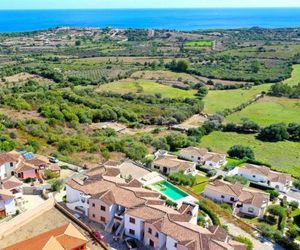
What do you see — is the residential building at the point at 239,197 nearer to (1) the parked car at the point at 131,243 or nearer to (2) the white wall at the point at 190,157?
(2) the white wall at the point at 190,157

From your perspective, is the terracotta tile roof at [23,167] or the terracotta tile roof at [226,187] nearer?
the terracotta tile roof at [23,167]

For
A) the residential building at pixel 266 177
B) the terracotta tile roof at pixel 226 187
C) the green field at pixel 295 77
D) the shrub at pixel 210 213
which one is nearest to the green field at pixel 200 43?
the green field at pixel 295 77

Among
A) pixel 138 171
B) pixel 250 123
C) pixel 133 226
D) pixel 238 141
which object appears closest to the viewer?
pixel 133 226

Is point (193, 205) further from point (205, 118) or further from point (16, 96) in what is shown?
point (16, 96)

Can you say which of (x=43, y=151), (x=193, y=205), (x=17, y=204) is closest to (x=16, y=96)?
(x=43, y=151)

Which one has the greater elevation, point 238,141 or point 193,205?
point 193,205

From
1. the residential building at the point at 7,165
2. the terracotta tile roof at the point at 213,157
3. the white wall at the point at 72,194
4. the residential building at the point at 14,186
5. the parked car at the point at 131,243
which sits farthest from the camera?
the terracotta tile roof at the point at 213,157
